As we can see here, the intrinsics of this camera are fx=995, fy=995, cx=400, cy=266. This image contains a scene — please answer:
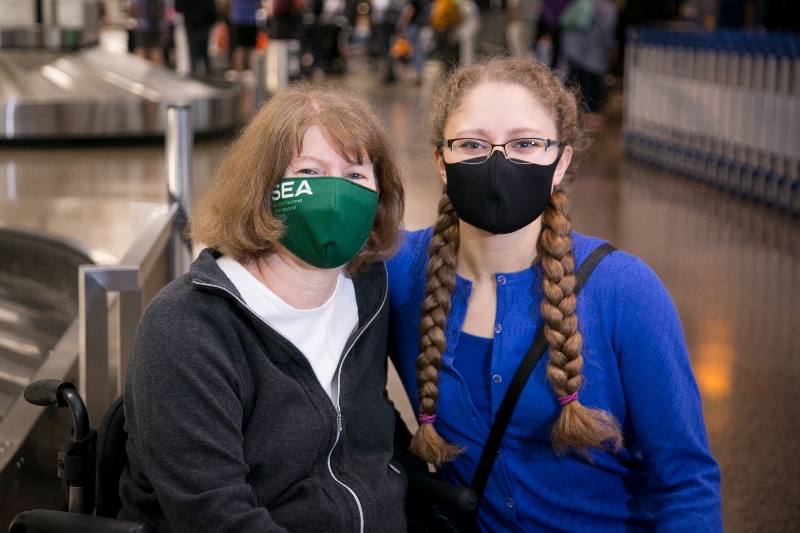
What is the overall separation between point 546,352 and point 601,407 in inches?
6.2

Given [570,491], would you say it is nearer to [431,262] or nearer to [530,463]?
[530,463]

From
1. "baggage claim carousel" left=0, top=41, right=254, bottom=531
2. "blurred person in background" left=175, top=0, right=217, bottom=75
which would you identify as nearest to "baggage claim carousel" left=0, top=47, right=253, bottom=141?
"baggage claim carousel" left=0, top=41, right=254, bottom=531

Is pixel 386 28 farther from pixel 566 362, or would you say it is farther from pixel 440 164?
pixel 566 362

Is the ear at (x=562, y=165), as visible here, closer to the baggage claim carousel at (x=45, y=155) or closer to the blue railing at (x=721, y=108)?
the baggage claim carousel at (x=45, y=155)

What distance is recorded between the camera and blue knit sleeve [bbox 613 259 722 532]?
75.0 inches

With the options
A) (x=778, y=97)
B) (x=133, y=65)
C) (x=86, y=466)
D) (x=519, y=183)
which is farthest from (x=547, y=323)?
(x=133, y=65)

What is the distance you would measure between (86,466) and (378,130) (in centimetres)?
85

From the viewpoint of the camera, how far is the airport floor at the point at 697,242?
11.1 ft

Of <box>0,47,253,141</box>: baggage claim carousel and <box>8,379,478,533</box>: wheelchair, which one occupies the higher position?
<box>0,47,253,141</box>: baggage claim carousel

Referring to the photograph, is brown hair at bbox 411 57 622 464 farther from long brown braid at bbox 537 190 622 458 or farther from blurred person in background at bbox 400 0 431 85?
blurred person in background at bbox 400 0 431 85

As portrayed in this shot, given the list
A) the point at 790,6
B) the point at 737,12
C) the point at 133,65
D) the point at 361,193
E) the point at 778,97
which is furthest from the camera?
the point at 737,12

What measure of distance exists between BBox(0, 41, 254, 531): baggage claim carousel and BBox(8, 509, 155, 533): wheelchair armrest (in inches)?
39.0

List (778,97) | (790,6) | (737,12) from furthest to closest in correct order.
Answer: (737,12) < (790,6) < (778,97)

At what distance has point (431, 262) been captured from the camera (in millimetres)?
2143
